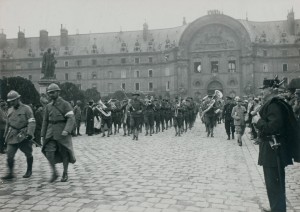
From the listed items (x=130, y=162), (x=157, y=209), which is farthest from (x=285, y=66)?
(x=157, y=209)

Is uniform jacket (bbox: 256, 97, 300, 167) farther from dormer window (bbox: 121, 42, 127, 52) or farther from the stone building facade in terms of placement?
dormer window (bbox: 121, 42, 127, 52)

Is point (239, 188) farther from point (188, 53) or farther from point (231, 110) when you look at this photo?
point (188, 53)

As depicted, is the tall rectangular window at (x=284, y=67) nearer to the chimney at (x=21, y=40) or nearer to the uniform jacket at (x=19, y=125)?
the chimney at (x=21, y=40)

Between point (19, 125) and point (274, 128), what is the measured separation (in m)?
5.63

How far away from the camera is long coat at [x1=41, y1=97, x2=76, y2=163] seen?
758 centimetres

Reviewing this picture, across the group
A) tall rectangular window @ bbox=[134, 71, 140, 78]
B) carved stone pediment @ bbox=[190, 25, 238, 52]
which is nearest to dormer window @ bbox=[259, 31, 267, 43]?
carved stone pediment @ bbox=[190, 25, 238, 52]

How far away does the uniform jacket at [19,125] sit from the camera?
7891 millimetres

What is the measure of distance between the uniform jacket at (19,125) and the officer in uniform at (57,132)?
0.46 meters

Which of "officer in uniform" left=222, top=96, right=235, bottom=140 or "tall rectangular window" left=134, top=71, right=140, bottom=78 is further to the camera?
"tall rectangular window" left=134, top=71, right=140, bottom=78

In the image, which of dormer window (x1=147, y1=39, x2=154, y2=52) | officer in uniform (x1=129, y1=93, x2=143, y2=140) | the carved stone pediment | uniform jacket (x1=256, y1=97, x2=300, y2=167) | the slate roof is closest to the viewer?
uniform jacket (x1=256, y1=97, x2=300, y2=167)

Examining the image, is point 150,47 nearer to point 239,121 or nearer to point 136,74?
point 136,74

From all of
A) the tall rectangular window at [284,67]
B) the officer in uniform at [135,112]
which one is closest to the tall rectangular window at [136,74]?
the tall rectangular window at [284,67]

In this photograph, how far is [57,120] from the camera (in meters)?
7.67

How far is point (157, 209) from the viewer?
547 cm
